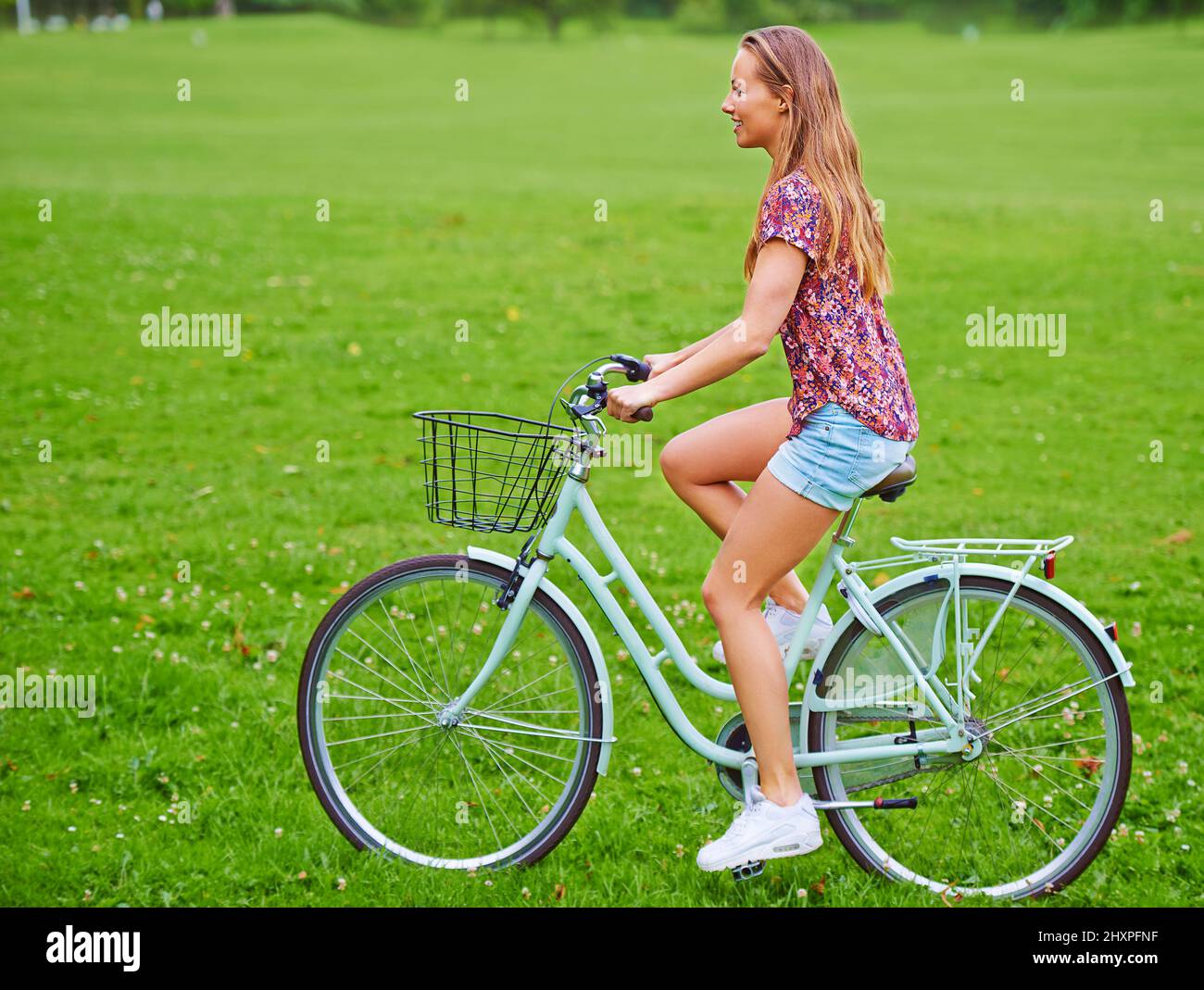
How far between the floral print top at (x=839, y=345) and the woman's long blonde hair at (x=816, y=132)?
32 millimetres

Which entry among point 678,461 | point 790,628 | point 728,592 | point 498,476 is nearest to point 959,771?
point 790,628

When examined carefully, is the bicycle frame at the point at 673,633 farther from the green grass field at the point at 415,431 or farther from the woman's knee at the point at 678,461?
the green grass field at the point at 415,431

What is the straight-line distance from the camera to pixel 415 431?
9000 millimetres

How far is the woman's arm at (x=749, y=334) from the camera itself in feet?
11.3

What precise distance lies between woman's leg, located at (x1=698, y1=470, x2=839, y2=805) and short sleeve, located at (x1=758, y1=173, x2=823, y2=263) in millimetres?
641

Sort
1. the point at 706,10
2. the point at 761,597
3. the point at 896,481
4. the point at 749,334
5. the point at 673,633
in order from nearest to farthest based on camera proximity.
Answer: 1. the point at 749,334
2. the point at 896,481
3. the point at 761,597
4. the point at 673,633
5. the point at 706,10

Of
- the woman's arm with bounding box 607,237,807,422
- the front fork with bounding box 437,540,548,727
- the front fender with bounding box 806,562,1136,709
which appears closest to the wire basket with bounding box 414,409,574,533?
the front fork with bounding box 437,540,548,727

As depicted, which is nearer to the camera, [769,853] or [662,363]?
[769,853]

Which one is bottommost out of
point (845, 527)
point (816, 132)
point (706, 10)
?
point (845, 527)

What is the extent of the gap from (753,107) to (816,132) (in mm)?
184

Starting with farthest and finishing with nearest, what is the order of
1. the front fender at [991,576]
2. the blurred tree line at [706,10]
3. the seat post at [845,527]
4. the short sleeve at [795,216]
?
the blurred tree line at [706,10] < the seat post at [845,527] < the front fender at [991,576] < the short sleeve at [795,216]

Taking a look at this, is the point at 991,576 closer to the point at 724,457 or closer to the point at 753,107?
the point at 724,457

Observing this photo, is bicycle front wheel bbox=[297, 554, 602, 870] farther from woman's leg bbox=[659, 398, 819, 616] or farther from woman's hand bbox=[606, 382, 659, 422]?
woman's hand bbox=[606, 382, 659, 422]

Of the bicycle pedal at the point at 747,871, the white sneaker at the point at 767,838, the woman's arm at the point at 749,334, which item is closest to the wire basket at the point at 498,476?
the woman's arm at the point at 749,334
